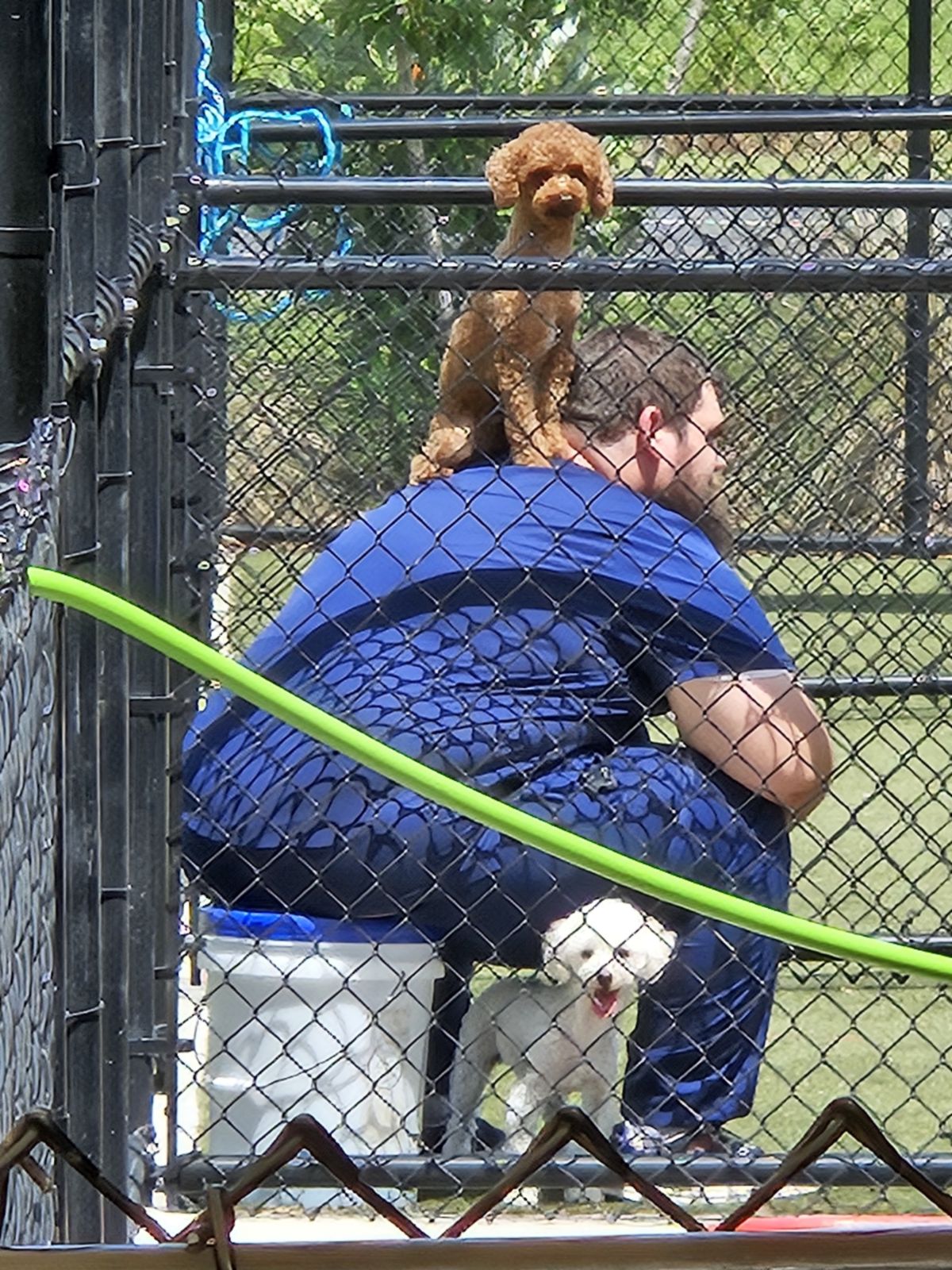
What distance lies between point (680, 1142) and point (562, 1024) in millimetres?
268

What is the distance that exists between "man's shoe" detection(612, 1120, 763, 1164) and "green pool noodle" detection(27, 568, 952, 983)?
1.30 meters

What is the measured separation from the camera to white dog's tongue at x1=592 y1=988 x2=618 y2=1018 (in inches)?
126

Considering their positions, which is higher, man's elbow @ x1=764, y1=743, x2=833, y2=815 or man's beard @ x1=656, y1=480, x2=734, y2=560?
man's beard @ x1=656, y1=480, x2=734, y2=560

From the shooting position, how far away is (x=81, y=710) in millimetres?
2305

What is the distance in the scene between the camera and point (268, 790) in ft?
10.9

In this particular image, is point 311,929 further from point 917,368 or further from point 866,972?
point 917,368

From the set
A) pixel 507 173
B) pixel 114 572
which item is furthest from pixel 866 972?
pixel 114 572

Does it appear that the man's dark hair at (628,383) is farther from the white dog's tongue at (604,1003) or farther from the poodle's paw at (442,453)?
the white dog's tongue at (604,1003)

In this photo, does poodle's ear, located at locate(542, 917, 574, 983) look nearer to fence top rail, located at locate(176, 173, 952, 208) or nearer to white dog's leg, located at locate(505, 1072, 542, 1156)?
white dog's leg, located at locate(505, 1072, 542, 1156)

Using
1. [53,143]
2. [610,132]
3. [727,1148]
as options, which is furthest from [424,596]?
[610,132]

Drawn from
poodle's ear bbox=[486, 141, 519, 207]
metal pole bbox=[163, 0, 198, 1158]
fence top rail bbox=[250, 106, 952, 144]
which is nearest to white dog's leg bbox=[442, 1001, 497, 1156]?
metal pole bbox=[163, 0, 198, 1158]

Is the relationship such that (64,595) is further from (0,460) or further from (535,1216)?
(535,1216)

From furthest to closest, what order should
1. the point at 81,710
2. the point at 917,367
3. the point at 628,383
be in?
the point at 917,367 < the point at 628,383 < the point at 81,710

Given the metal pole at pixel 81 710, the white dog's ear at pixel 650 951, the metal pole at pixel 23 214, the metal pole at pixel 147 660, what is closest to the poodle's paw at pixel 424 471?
the metal pole at pixel 147 660
